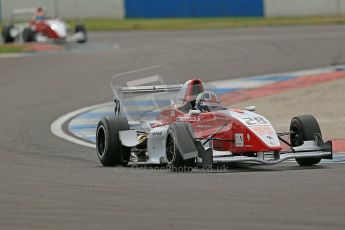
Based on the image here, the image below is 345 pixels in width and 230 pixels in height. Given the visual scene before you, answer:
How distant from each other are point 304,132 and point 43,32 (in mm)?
23547

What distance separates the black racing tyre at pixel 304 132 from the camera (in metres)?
11.5

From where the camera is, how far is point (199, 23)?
4181cm

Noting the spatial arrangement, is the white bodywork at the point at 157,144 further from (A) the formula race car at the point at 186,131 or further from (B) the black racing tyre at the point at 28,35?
(B) the black racing tyre at the point at 28,35

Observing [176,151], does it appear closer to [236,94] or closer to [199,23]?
[236,94]

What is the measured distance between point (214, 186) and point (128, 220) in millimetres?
1844

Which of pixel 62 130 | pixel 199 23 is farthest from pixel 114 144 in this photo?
pixel 199 23

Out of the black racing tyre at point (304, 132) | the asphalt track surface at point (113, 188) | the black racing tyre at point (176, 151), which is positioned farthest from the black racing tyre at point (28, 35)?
the black racing tyre at point (176, 151)

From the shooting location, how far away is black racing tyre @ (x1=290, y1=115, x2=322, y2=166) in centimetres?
1148

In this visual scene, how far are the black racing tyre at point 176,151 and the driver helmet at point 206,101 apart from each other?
849 mm

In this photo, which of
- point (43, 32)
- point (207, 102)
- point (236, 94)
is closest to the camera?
point (207, 102)

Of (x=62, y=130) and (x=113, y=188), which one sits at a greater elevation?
(x=113, y=188)

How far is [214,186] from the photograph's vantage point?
9453 millimetres

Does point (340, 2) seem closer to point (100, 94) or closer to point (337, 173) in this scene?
point (100, 94)

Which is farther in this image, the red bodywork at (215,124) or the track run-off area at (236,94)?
the track run-off area at (236,94)
